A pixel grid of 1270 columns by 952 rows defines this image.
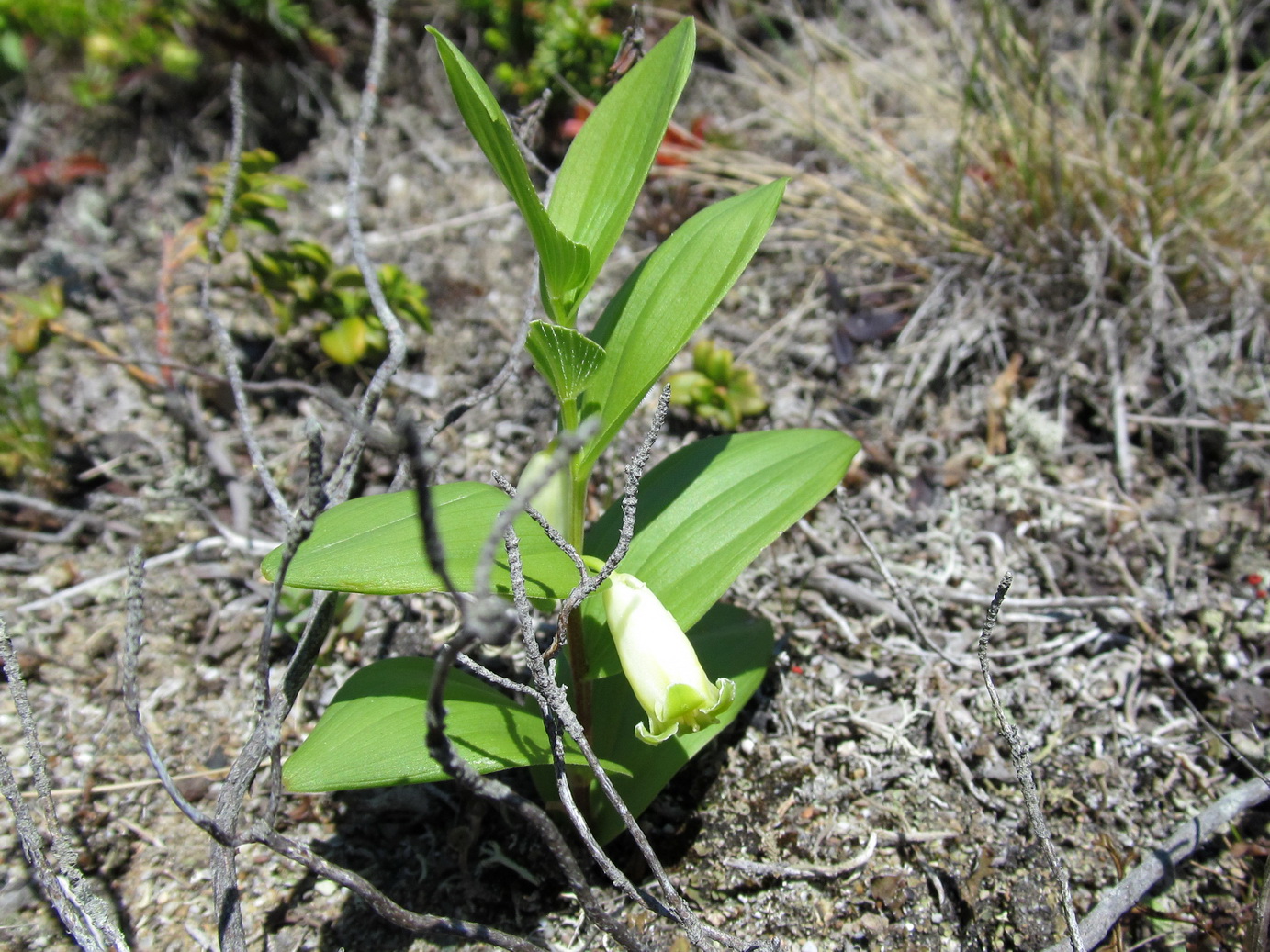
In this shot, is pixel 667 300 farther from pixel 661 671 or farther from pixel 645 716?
pixel 645 716

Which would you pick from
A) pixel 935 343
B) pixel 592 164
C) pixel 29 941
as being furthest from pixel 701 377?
pixel 29 941

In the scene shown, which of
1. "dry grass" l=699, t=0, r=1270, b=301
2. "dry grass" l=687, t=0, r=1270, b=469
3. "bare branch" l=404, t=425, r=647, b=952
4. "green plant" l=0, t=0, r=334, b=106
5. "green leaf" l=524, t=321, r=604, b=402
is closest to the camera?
"bare branch" l=404, t=425, r=647, b=952

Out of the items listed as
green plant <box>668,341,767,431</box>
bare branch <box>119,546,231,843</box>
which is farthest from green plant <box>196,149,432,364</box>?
bare branch <box>119,546,231,843</box>

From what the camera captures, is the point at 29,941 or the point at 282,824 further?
the point at 282,824

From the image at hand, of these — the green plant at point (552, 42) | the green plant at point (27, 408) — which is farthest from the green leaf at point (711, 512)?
the green plant at point (552, 42)

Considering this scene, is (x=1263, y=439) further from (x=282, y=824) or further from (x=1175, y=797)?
(x=282, y=824)

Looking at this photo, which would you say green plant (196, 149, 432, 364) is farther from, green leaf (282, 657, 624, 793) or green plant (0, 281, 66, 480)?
green leaf (282, 657, 624, 793)

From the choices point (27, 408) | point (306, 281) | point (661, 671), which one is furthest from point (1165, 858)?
point (27, 408)
